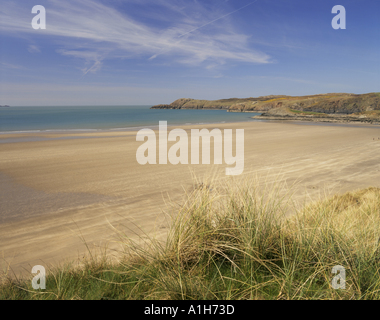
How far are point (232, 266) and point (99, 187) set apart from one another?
589 centimetres

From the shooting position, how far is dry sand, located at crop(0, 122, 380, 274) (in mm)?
4695

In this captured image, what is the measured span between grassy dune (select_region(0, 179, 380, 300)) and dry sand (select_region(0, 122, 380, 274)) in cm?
119

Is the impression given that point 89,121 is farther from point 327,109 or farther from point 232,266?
point 327,109

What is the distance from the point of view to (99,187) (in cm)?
795

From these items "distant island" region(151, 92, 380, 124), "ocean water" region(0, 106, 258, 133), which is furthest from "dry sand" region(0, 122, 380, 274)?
"distant island" region(151, 92, 380, 124)

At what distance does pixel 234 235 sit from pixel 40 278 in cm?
216

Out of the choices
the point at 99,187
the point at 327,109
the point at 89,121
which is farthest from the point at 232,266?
the point at 327,109

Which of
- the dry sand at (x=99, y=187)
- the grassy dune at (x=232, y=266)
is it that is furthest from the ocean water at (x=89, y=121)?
the grassy dune at (x=232, y=266)

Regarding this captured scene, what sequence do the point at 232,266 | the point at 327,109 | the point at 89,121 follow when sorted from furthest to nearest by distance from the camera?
the point at 327,109
the point at 89,121
the point at 232,266

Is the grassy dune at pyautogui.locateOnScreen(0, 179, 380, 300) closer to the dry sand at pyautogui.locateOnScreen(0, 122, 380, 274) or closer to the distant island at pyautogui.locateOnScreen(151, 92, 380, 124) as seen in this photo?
the dry sand at pyautogui.locateOnScreen(0, 122, 380, 274)

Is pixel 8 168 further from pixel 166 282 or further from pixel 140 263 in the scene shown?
pixel 166 282

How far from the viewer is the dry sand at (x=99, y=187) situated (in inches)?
185

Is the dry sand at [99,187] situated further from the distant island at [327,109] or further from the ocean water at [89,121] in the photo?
the distant island at [327,109]

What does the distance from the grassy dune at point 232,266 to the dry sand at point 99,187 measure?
119 cm
